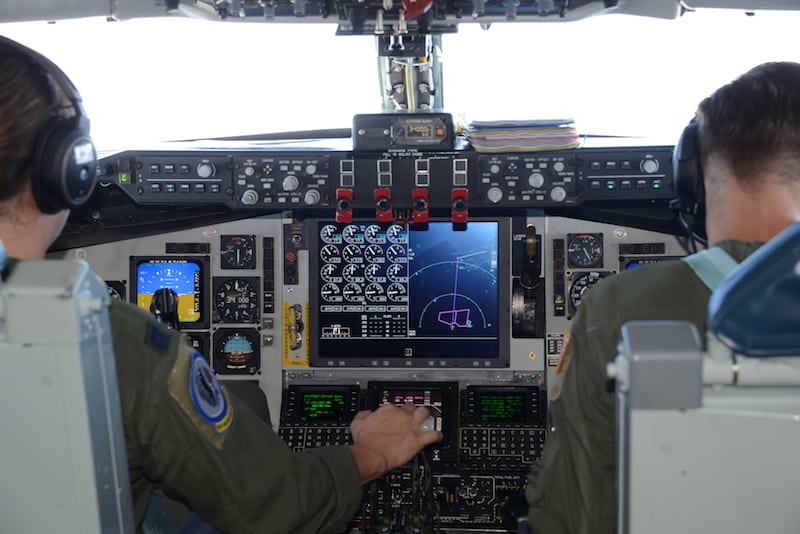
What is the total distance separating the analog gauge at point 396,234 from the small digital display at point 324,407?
2.05ft

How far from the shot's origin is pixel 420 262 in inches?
138

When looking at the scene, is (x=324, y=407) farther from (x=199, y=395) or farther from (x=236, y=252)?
(x=199, y=395)

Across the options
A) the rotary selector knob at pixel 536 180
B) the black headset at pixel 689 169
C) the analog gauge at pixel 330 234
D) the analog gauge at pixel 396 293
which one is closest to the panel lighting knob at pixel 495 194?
the rotary selector knob at pixel 536 180

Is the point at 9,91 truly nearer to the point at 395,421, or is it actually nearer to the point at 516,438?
the point at 395,421

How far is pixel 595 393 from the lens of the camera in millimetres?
1588

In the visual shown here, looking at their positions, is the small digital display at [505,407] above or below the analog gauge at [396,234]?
below

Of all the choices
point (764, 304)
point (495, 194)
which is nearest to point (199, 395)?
point (764, 304)

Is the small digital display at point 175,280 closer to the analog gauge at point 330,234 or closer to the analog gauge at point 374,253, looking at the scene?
the analog gauge at point 330,234

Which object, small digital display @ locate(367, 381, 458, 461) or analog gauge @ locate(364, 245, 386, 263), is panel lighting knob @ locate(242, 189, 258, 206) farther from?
small digital display @ locate(367, 381, 458, 461)

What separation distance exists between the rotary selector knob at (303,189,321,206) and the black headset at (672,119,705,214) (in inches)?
61.6

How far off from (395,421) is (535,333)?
47.4 inches

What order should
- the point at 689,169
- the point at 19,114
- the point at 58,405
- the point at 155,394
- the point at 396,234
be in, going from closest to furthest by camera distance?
the point at 58,405, the point at 19,114, the point at 155,394, the point at 689,169, the point at 396,234

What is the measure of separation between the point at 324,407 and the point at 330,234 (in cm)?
66

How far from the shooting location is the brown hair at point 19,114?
1477 millimetres
